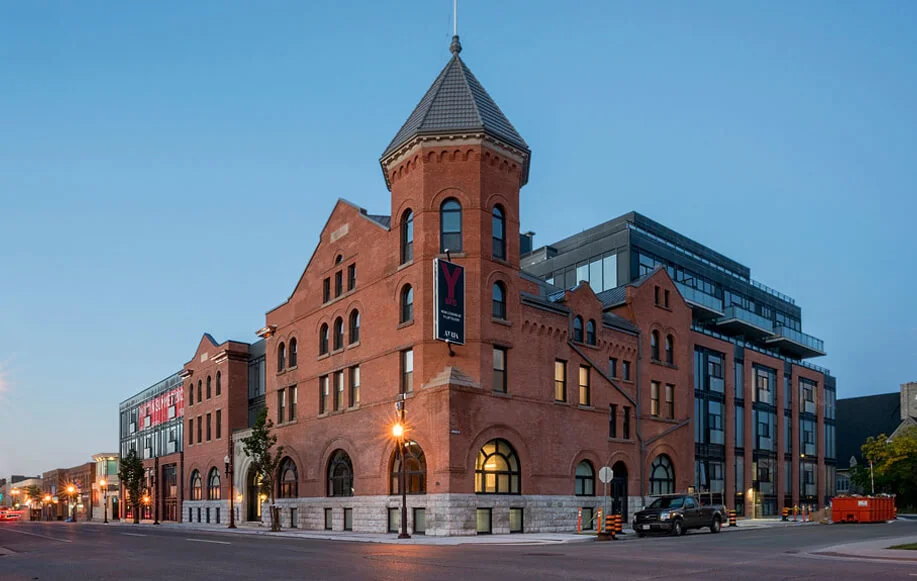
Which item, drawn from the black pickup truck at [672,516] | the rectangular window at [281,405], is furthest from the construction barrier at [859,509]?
the rectangular window at [281,405]

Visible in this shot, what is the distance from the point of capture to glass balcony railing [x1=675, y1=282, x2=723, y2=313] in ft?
189

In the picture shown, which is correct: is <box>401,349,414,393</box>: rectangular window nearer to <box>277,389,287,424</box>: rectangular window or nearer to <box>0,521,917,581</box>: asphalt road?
<box>0,521,917,581</box>: asphalt road

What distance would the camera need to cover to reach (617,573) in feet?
53.6

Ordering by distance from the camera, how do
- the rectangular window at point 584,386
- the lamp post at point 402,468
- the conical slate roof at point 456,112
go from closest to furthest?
1. the lamp post at point 402,468
2. the conical slate roof at point 456,112
3. the rectangular window at point 584,386

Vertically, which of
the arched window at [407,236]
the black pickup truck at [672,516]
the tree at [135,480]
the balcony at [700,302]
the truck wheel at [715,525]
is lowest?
the tree at [135,480]

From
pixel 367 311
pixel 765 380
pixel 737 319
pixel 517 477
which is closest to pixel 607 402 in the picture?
pixel 517 477

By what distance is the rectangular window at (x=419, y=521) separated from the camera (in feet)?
120

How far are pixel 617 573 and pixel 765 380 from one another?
51.6 metres

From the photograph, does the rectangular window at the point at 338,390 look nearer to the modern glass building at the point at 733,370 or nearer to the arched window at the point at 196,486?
the modern glass building at the point at 733,370

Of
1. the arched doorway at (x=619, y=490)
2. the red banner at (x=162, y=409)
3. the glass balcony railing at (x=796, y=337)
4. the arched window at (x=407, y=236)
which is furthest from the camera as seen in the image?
the red banner at (x=162, y=409)

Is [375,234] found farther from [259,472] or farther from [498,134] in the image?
[259,472]

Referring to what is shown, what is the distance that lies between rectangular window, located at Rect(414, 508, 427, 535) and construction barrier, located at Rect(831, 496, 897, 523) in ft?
89.3

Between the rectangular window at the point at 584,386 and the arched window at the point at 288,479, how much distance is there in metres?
17.8

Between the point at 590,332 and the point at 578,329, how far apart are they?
1.10m
